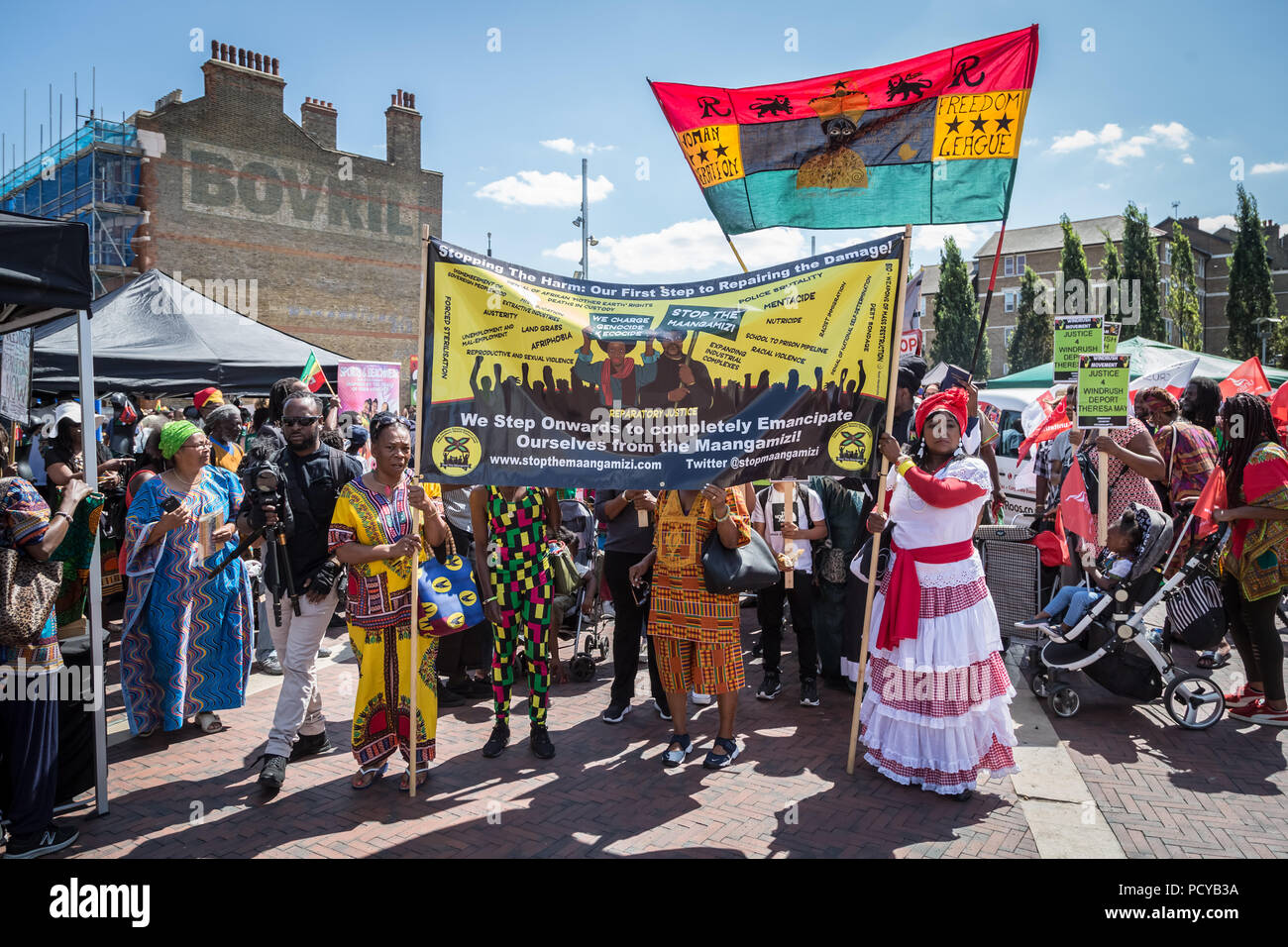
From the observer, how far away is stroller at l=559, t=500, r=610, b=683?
6.87 metres

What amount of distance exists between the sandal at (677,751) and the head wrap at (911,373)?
2.94 metres

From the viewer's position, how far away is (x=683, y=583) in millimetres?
4898

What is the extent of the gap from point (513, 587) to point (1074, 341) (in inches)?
187

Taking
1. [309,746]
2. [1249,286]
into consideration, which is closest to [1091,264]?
[1249,286]

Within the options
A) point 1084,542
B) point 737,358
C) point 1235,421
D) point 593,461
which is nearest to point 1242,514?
point 1235,421

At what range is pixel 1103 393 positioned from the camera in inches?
244

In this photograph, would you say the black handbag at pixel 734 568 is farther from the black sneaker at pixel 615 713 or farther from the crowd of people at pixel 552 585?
the black sneaker at pixel 615 713

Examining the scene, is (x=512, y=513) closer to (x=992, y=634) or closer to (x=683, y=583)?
(x=683, y=583)

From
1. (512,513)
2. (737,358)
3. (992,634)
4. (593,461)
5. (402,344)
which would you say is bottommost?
(992,634)

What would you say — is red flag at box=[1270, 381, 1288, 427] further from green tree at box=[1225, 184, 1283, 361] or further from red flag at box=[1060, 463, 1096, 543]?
green tree at box=[1225, 184, 1283, 361]

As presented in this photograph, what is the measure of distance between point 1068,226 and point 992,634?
143 feet

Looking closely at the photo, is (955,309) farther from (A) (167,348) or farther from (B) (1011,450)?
(A) (167,348)

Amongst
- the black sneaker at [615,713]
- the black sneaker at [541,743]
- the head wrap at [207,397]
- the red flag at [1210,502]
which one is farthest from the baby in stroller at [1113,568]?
the head wrap at [207,397]

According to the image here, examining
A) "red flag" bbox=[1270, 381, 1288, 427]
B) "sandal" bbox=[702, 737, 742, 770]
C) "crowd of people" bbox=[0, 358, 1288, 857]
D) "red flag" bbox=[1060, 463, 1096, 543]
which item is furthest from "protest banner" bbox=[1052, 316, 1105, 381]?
"red flag" bbox=[1270, 381, 1288, 427]
